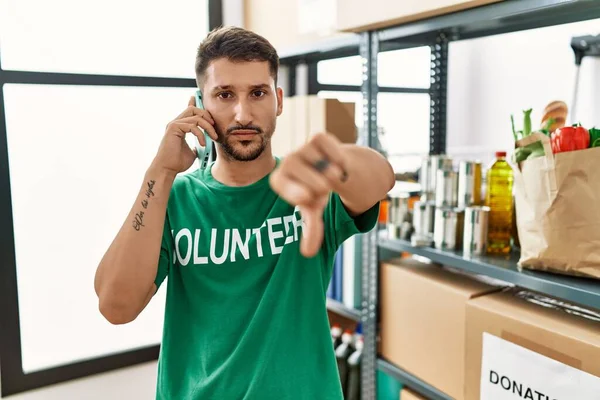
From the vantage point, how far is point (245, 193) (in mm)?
1118

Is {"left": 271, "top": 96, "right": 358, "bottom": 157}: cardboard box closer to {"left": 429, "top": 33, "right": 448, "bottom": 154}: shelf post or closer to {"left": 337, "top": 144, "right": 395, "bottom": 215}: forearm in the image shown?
{"left": 429, "top": 33, "right": 448, "bottom": 154}: shelf post

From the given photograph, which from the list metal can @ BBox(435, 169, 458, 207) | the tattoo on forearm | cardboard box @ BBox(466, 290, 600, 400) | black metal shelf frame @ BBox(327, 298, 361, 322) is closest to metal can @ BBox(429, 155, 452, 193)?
metal can @ BBox(435, 169, 458, 207)

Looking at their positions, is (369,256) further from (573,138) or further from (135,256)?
(135,256)

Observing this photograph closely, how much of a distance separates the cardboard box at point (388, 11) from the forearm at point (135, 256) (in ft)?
2.58

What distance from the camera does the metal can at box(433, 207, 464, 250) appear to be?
4.79 ft

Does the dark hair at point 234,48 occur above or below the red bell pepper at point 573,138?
above

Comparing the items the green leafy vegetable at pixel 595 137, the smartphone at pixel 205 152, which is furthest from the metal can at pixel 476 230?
the smartphone at pixel 205 152

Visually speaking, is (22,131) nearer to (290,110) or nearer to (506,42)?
(290,110)

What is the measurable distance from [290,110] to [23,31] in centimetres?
100

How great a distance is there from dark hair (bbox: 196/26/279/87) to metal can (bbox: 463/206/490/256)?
67 centimetres

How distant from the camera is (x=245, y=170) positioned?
44.8 inches

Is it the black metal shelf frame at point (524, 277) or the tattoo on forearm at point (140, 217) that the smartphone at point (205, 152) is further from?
the black metal shelf frame at point (524, 277)

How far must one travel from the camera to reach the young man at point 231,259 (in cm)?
104

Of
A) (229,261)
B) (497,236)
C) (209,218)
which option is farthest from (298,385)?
(497,236)
